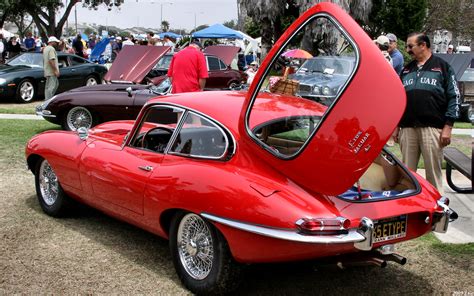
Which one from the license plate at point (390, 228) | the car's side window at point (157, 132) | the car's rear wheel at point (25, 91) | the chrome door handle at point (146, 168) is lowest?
the car's rear wheel at point (25, 91)

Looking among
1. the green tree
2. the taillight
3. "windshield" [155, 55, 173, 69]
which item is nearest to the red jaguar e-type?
the taillight

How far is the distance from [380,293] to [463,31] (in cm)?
4895

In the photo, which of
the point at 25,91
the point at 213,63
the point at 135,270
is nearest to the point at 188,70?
the point at 135,270

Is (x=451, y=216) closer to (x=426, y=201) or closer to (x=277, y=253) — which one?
(x=426, y=201)

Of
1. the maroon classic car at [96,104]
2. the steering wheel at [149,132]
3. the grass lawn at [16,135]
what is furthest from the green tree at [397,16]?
the steering wheel at [149,132]

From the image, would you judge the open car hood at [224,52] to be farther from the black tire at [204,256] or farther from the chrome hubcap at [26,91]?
the black tire at [204,256]

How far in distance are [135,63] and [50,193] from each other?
6760 millimetres

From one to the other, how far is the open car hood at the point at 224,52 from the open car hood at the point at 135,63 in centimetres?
561

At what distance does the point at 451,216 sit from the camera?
4.23 metres

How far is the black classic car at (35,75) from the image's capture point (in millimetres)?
14891

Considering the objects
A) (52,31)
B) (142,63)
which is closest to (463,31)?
(52,31)

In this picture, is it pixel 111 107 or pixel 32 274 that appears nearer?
pixel 32 274

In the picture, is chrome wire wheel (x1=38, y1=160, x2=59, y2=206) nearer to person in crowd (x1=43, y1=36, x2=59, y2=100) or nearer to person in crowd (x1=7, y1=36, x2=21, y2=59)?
person in crowd (x1=43, y1=36, x2=59, y2=100)

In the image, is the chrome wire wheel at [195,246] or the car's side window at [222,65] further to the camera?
the car's side window at [222,65]
